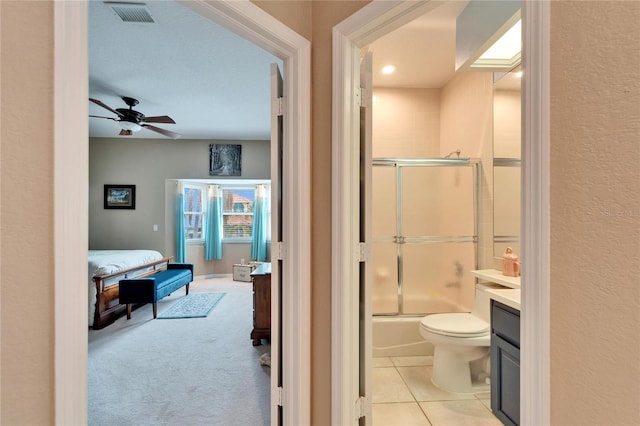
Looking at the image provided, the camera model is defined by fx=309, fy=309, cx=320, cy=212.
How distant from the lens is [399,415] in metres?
2.03

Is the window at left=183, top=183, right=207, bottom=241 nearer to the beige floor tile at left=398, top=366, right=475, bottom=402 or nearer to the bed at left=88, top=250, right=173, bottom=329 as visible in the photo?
the bed at left=88, top=250, right=173, bottom=329

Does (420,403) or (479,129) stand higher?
(479,129)

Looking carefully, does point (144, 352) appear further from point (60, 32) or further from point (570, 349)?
point (570, 349)

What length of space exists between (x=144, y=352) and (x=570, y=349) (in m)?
3.40

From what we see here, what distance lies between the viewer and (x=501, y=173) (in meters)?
2.51

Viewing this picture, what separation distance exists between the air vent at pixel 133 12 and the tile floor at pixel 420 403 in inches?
129

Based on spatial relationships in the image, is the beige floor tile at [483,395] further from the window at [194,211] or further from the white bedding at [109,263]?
the window at [194,211]

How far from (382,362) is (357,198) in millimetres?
1970

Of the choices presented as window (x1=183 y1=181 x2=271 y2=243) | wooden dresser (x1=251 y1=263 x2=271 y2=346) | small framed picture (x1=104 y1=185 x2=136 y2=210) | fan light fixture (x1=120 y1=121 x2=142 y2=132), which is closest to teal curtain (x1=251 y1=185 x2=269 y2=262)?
window (x1=183 y1=181 x2=271 y2=243)

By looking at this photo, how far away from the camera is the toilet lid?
7.05 feet

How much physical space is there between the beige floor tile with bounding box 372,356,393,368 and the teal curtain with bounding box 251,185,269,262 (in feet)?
13.8

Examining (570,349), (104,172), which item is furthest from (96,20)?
(104,172)

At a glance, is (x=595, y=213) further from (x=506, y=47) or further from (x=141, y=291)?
(x=141, y=291)

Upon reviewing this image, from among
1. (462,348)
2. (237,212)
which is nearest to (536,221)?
(462,348)
